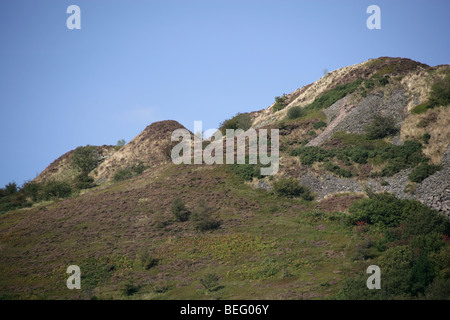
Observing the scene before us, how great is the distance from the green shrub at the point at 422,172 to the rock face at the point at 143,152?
46.7 meters

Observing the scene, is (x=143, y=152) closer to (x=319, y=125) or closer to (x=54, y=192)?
(x=54, y=192)

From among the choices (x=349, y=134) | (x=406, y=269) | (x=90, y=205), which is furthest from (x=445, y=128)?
(x=90, y=205)

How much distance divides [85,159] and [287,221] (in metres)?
59.9

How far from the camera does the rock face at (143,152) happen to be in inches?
3302

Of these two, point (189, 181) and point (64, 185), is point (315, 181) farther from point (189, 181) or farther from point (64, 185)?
point (64, 185)

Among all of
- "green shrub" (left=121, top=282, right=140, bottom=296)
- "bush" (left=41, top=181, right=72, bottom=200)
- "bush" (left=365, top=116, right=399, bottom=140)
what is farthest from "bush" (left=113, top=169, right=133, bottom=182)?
"green shrub" (left=121, top=282, right=140, bottom=296)

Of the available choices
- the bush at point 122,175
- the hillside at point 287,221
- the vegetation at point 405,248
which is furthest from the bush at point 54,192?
the vegetation at point 405,248

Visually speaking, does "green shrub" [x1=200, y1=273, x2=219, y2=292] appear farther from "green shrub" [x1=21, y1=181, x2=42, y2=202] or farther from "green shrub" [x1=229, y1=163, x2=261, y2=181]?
"green shrub" [x1=21, y1=181, x2=42, y2=202]

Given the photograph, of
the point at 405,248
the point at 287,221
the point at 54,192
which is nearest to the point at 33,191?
the point at 54,192

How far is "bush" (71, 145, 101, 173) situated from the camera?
297 ft

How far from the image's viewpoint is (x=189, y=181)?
56.6m

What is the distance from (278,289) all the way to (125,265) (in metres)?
14.9

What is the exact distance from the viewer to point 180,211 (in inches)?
1855

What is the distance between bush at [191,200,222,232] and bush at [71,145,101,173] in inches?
2009
